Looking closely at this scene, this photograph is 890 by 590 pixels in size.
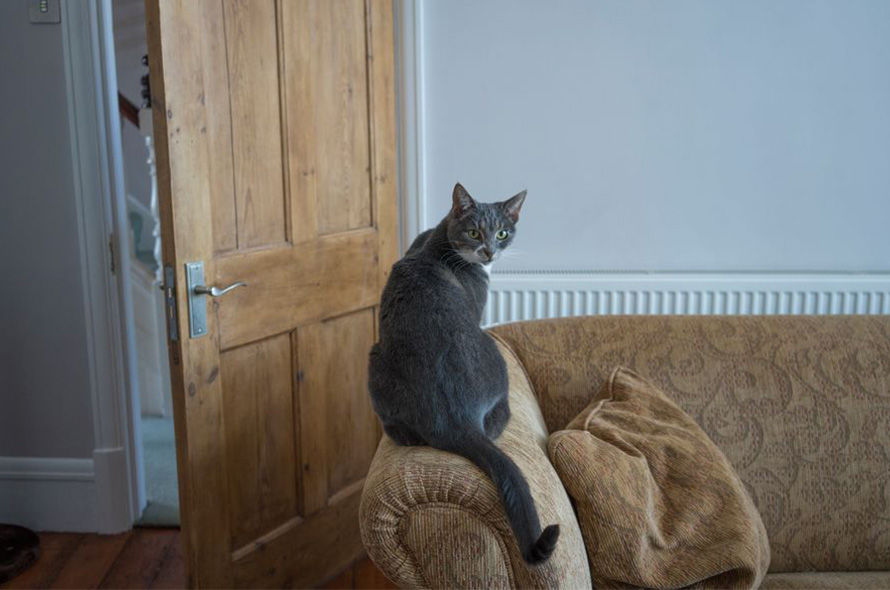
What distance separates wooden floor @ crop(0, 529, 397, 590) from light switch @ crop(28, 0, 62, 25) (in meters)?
1.62

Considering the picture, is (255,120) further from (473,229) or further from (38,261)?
(38,261)

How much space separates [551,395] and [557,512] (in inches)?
21.6

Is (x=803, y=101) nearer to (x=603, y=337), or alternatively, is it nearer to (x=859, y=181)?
(x=859, y=181)

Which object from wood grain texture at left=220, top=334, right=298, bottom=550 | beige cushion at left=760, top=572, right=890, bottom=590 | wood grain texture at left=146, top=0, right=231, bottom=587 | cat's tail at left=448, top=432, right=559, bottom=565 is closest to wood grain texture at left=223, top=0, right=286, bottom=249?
wood grain texture at left=146, top=0, right=231, bottom=587

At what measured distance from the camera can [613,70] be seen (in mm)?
2496

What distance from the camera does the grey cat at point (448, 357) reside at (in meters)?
1.37

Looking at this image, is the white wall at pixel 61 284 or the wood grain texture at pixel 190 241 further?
the white wall at pixel 61 284

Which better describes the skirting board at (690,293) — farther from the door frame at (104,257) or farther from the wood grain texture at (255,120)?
the door frame at (104,257)

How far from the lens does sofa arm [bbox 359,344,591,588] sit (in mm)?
1211

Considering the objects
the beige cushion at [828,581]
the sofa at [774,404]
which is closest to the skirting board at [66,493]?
the sofa at [774,404]

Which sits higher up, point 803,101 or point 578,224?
point 803,101

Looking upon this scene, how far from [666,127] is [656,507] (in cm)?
145

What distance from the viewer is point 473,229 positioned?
165cm

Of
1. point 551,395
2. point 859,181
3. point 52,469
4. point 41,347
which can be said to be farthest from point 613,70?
point 52,469
